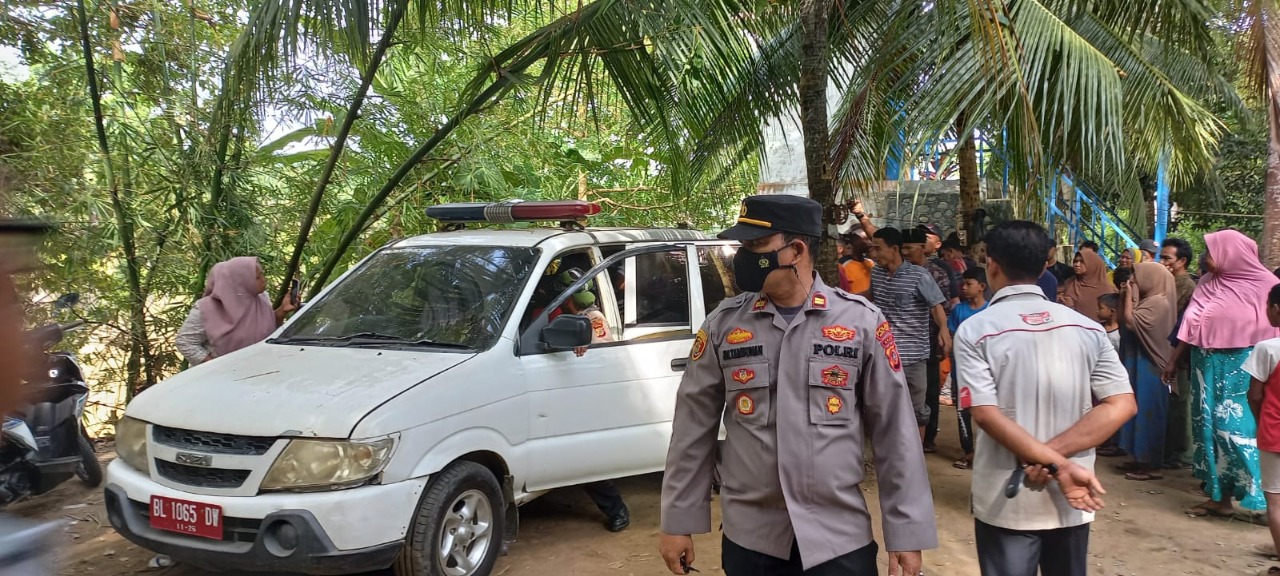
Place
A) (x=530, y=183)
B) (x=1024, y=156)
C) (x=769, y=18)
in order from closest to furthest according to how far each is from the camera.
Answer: (x=1024, y=156), (x=769, y=18), (x=530, y=183)

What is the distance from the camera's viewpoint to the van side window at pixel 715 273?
5.60 m

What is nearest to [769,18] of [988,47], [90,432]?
[988,47]

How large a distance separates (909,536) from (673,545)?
662 millimetres

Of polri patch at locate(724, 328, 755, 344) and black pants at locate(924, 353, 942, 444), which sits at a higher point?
polri patch at locate(724, 328, 755, 344)

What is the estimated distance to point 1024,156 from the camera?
16.3 feet

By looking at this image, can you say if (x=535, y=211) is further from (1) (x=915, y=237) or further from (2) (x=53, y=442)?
(2) (x=53, y=442)

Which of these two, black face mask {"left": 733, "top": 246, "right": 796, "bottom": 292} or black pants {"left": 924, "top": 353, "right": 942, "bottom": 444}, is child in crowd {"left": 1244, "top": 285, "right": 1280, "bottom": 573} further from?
black face mask {"left": 733, "top": 246, "right": 796, "bottom": 292}

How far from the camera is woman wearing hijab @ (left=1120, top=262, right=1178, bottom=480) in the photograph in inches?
251

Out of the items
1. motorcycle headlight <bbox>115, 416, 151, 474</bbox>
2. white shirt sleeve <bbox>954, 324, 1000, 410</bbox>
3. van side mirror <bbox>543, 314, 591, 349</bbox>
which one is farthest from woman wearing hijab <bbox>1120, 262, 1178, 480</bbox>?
motorcycle headlight <bbox>115, 416, 151, 474</bbox>

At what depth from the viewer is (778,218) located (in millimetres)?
2625

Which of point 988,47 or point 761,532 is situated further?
point 988,47

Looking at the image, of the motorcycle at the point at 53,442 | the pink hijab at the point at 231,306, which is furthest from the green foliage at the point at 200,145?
the pink hijab at the point at 231,306

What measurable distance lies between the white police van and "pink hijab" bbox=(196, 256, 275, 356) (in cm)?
84

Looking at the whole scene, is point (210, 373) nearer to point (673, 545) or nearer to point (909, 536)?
point (673, 545)
